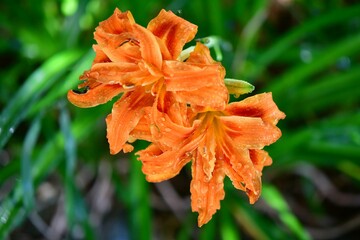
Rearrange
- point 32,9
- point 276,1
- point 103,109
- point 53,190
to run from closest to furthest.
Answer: point 103,109, point 32,9, point 53,190, point 276,1

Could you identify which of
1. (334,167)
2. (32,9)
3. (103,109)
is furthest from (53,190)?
(334,167)

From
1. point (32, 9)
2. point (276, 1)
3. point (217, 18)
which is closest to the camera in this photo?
point (217, 18)

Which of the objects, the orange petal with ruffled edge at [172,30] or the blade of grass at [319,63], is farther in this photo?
the blade of grass at [319,63]

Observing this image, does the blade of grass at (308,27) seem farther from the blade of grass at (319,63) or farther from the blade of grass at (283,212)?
the blade of grass at (283,212)

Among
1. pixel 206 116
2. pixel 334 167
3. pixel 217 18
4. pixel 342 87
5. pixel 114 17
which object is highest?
pixel 114 17

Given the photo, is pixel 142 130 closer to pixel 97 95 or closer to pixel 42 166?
pixel 97 95

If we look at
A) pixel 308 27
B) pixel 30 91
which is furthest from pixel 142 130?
pixel 308 27

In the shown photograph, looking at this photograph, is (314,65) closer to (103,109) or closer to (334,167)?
(334,167)

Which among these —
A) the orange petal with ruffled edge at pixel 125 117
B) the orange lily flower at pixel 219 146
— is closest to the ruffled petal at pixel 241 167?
the orange lily flower at pixel 219 146

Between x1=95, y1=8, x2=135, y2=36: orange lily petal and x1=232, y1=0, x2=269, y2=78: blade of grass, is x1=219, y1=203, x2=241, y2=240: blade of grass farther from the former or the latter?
x1=95, y1=8, x2=135, y2=36: orange lily petal
